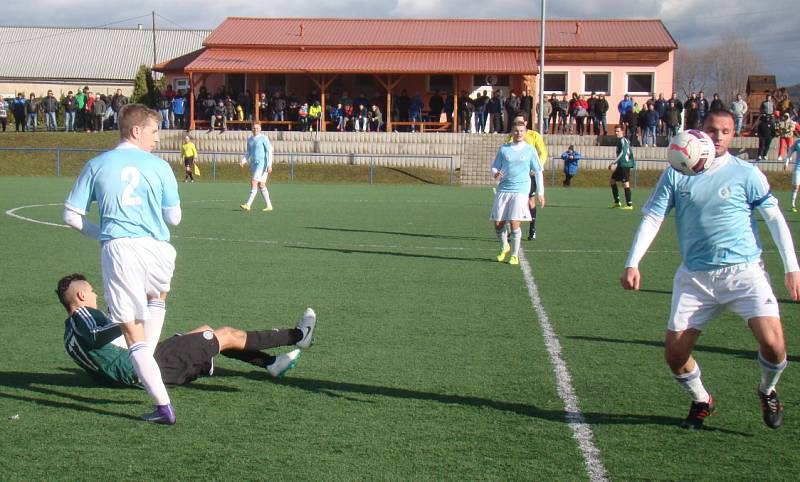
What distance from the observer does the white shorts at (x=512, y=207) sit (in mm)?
13359

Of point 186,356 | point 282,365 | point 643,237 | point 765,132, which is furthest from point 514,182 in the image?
point 765,132

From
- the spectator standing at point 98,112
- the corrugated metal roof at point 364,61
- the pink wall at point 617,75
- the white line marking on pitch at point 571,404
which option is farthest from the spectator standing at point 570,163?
the white line marking on pitch at point 571,404

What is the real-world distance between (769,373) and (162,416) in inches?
140

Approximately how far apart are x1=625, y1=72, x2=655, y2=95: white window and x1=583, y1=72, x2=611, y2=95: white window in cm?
101

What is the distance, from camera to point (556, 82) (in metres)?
49.5

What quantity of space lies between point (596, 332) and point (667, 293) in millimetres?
2708

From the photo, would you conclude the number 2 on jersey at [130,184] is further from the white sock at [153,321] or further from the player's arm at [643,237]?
the player's arm at [643,237]

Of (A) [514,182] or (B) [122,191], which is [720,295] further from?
(A) [514,182]

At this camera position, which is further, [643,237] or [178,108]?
[178,108]

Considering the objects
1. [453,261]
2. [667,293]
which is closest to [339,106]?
[453,261]

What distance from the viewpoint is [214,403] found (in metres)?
6.32

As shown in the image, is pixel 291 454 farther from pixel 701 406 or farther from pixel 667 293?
pixel 667 293

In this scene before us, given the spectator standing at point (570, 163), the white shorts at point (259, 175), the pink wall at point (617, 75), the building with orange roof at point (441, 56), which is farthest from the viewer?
the pink wall at point (617, 75)

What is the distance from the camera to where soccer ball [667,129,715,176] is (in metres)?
5.38
